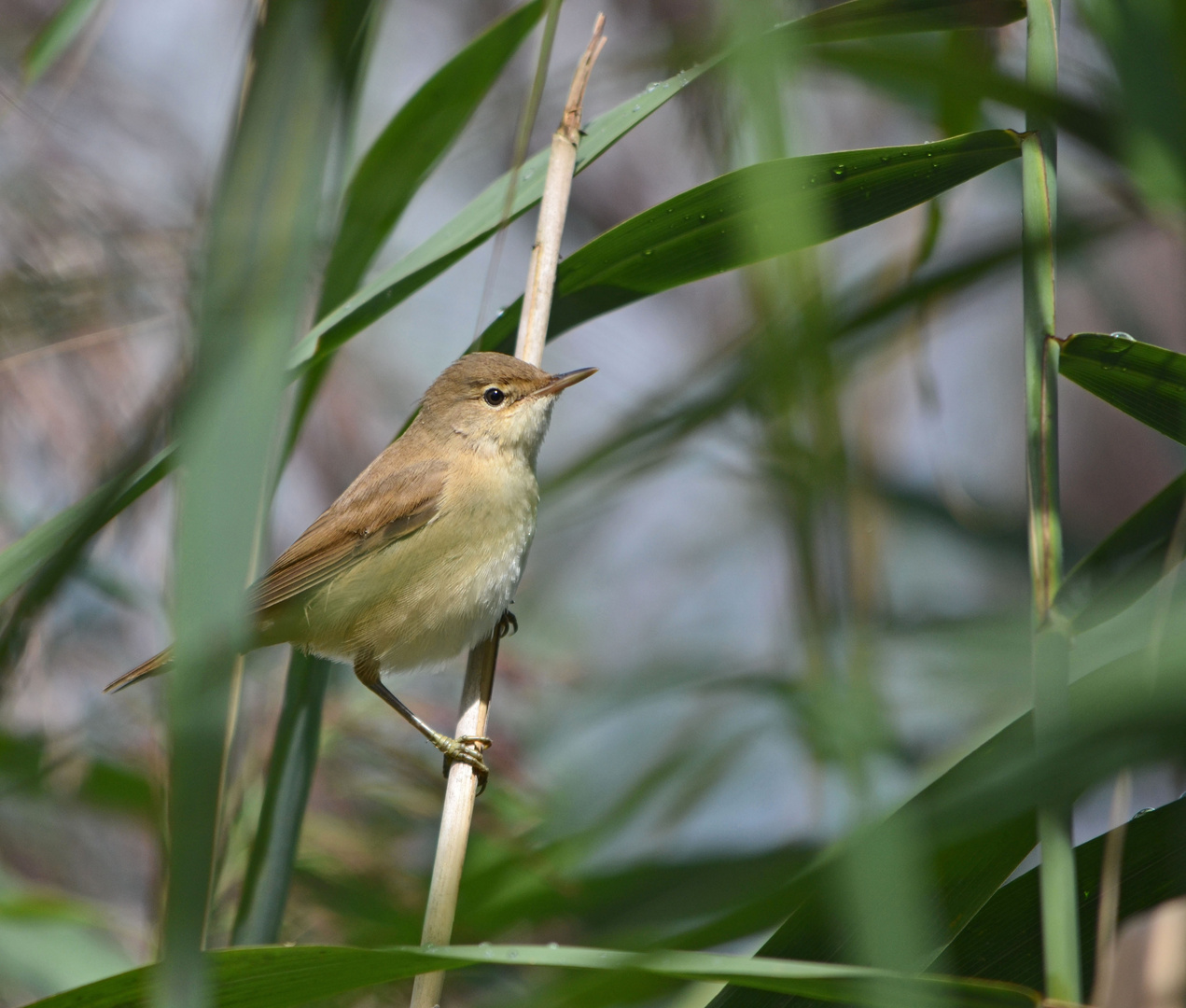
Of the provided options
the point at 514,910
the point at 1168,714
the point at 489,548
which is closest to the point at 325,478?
the point at 489,548

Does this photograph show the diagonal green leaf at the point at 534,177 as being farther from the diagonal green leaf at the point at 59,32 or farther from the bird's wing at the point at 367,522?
the bird's wing at the point at 367,522

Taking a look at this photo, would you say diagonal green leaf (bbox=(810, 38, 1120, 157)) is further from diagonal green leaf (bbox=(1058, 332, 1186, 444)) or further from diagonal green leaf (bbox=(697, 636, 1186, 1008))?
diagonal green leaf (bbox=(697, 636, 1186, 1008))

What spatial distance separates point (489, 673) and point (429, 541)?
1.91ft

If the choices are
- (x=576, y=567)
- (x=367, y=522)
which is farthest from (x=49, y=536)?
(x=576, y=567)

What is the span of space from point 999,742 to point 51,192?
2.83 m

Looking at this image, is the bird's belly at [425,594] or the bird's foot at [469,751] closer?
the bird's foot at [469,751]

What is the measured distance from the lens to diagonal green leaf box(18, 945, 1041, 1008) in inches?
34.6

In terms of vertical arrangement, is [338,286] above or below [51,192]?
below

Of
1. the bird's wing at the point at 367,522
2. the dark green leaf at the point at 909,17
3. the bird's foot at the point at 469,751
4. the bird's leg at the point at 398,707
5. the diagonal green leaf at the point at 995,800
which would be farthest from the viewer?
the bird's wing at the point at 367,522

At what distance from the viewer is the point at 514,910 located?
6.57ft

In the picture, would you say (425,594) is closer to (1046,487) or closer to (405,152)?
(405,152)

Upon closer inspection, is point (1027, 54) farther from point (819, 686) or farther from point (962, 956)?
point (962, 956)

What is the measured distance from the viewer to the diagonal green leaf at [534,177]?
4.09 feet

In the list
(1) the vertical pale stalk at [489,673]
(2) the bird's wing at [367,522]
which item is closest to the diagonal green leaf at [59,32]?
(1) the vertical pale stalk at [489,673]
